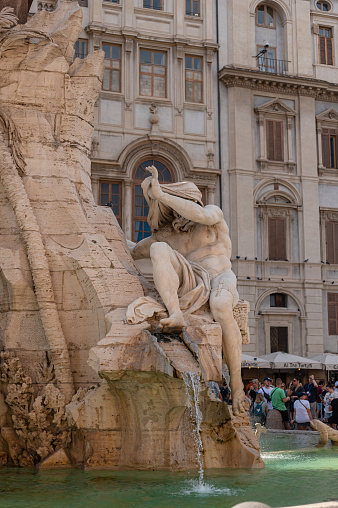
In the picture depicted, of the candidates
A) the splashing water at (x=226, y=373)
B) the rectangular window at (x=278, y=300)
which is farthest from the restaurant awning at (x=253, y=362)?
the splashing water at (x=226, y=373)

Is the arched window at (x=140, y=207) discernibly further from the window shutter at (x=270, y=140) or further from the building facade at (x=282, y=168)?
the window shutter at (x=270, y=140)

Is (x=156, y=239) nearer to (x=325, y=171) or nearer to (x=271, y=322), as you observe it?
(x=271, y=322)

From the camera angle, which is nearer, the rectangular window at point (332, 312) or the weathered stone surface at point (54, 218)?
the weathered stone surface at point (54, 218)

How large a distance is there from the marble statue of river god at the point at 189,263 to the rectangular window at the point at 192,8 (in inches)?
797

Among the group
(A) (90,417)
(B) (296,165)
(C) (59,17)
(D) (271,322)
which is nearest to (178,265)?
(A) (90,417)

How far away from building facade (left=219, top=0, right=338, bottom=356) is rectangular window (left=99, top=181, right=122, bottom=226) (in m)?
3.78

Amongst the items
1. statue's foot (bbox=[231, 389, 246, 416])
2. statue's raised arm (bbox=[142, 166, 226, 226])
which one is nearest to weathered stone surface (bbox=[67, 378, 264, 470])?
statue's foot (bbox=[231, 389, 246, 416])

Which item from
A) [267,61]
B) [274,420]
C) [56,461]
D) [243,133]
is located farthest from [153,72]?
[56,461]

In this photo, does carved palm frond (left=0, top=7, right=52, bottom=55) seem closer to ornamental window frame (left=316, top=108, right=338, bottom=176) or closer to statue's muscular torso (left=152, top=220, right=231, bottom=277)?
statue's muscular torso (left=152, top=220, right=231, bottom=277)

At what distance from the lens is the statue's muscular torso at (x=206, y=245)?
7.31m

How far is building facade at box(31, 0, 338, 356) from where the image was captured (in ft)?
80.4

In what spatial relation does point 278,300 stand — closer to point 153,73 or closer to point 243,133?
point 243,133

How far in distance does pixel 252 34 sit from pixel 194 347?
22666 millimetres

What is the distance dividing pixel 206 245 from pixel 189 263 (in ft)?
1.15
